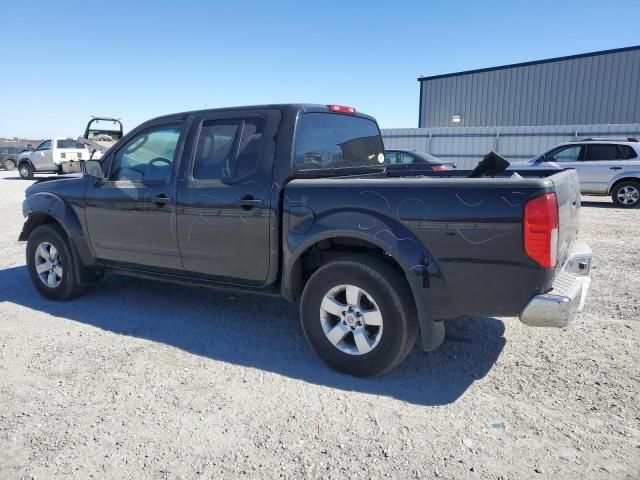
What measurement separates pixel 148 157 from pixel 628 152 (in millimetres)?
11860

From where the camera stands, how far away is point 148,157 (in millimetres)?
4484

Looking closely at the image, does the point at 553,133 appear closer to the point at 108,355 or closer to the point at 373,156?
the point at 373,156

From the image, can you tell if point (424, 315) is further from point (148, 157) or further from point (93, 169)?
point (93, 169)

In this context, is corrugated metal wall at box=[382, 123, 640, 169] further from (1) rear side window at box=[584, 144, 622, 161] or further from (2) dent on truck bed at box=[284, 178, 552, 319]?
(2) dent on truck bed at box=[284, 178, 552, 319]

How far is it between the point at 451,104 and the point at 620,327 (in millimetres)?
26101

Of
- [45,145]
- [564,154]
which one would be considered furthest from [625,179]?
[45,145]

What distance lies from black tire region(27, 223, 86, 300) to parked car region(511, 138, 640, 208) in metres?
10.7

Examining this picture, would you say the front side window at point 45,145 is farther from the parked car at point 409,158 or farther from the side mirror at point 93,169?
the side mirror at point 93,169

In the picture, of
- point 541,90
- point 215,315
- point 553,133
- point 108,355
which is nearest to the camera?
point 108,355

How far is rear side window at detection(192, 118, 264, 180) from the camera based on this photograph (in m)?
3.82

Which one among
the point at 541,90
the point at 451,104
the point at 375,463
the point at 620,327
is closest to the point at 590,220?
the point at 620,327

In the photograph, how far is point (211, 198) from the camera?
391 centimetres

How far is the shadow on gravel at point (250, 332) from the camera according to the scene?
10.9 feet

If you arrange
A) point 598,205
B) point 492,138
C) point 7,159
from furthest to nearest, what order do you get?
point 7,159, point 492,138, point 598,205
